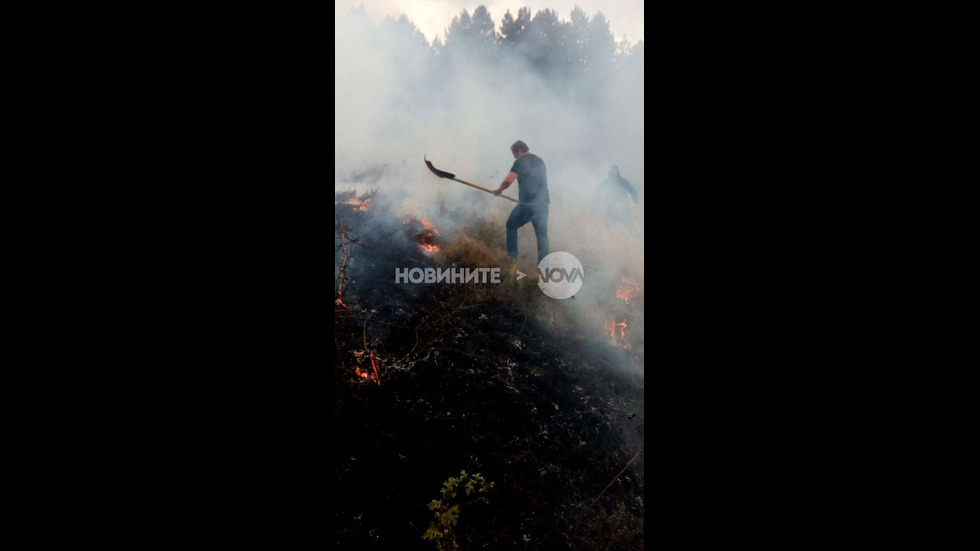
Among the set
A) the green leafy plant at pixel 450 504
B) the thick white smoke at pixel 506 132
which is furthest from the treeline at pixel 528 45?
the green leafy plant at pixel 450 504

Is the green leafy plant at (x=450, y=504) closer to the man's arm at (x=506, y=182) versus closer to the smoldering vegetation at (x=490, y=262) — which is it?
the smoldering vegetation at (x=490, y=262)

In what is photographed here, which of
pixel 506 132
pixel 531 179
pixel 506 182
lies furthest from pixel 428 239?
pixel 506 132

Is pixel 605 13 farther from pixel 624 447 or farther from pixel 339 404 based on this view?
pixel 339 404

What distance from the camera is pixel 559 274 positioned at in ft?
11.6

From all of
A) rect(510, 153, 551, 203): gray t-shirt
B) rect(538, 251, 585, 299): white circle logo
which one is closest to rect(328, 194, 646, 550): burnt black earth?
rect(538, 251, 585, 299): white circle logo

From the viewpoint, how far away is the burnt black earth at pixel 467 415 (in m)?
3.07

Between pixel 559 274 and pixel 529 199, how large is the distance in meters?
0.64

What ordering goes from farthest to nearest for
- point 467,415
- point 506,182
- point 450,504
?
point 506,182 < point 467,415 < point 450,504

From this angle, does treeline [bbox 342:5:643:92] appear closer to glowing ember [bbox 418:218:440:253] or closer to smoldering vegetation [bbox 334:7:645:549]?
smoldering vegetation [bbox 334:7:645:549]

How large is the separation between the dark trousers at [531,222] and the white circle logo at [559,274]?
0.08m

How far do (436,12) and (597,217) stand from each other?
2026 mm

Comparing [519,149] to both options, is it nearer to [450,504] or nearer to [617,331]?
[617,331]

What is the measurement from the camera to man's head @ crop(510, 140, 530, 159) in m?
3.54

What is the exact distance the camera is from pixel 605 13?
340 cm
